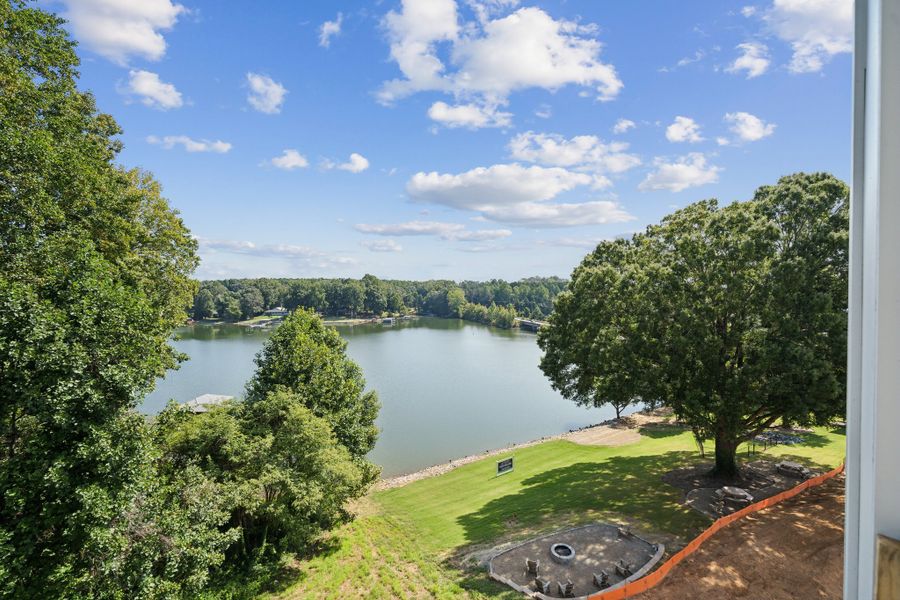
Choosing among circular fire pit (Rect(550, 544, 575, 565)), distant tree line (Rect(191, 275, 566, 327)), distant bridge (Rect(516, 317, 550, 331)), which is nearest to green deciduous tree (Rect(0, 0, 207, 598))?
circular fire pit (Rect(550, 544, 575, 565))

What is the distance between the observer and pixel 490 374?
148 feet

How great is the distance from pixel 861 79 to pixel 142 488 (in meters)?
9.65

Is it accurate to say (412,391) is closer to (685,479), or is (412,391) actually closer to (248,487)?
(685,479)

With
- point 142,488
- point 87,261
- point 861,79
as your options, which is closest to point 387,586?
point 142,488

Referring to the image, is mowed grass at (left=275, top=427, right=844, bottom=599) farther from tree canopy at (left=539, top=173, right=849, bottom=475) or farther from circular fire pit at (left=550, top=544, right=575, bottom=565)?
tree canopy at (left=539, top=173, right=849, bottom=475)

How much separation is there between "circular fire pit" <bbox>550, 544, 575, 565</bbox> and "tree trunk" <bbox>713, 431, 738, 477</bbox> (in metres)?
6.37

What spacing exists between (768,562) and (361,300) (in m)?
95.1

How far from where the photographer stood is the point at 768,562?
8445 mm

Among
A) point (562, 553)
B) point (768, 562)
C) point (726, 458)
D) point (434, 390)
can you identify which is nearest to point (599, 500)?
point (562, 553)

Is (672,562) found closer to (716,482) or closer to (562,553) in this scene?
(562,553)

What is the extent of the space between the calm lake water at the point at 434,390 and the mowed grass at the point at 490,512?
527 centimetres

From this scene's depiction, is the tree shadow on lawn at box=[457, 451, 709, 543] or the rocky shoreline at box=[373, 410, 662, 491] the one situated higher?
the tree shadow on lawn at box=[457, 451, 709, 543]

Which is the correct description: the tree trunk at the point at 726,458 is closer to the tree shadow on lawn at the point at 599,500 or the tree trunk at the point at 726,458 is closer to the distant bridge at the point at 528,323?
the tree shadow on lawn at the point at 599,500

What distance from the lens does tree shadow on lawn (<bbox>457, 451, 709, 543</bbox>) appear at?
1224 cm
